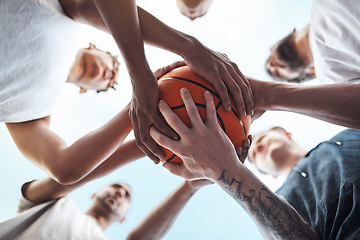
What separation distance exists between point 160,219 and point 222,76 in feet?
4.13

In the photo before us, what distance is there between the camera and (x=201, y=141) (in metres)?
1.02

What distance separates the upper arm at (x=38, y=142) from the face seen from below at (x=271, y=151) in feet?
6.37

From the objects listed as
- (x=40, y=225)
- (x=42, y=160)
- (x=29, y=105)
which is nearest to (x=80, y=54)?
(x=29, y=105)

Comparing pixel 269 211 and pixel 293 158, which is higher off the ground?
pixel 269 211

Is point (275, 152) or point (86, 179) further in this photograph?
point (275, 152)

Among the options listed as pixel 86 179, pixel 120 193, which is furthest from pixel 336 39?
pixel 120 193

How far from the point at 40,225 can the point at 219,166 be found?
3.83 feet

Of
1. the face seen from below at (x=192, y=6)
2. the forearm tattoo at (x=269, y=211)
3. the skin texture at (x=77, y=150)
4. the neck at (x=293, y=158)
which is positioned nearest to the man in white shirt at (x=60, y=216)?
the skin texture at (x=77, y=150)

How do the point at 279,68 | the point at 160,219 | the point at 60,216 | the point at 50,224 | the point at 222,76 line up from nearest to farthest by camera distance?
the point at 222,76 < the point at 50,224 < the point at 60,216 < the point at 160,219 < the point at 279,68

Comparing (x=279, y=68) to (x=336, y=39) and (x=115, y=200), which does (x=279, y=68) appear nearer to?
(x=336, y=39)

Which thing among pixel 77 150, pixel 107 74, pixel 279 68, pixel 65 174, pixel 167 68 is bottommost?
pixel 279 68

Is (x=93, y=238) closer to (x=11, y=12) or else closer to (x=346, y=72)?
(x=11, y=12)

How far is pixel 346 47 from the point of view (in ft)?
4.47

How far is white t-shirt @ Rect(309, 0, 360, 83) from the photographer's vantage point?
1.28 m
